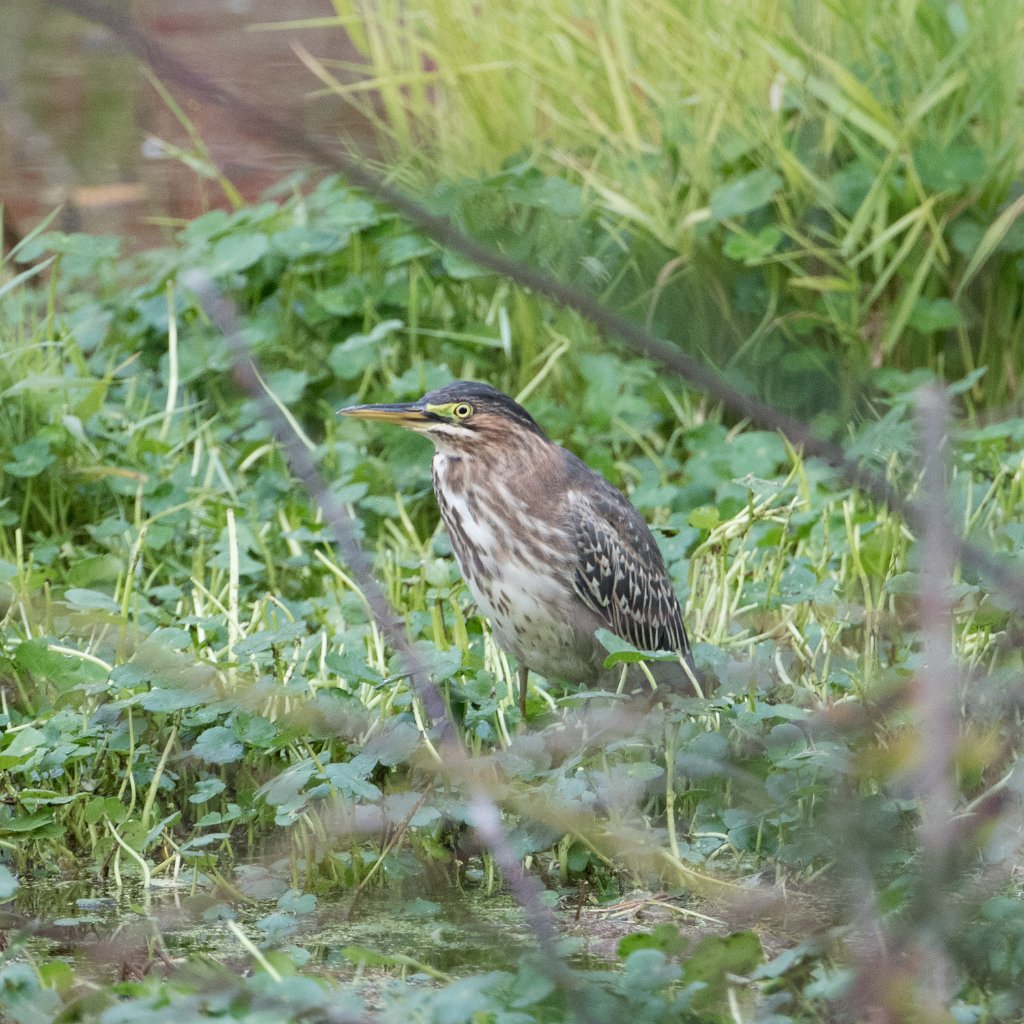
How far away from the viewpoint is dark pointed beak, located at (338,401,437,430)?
12.7 feet

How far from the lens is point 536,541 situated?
3891 mm

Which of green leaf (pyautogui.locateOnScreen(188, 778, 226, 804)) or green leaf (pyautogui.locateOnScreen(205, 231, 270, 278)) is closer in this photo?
green leaf (pyautogui.locateOnScreen(188, 778, 226, 804))

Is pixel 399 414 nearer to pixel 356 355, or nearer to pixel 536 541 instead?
pixel 536 541

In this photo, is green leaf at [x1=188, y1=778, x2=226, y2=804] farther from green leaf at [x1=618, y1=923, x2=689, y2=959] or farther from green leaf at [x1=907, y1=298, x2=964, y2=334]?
green leaf at [x1=907, y1=298, x2=964, y2=334]

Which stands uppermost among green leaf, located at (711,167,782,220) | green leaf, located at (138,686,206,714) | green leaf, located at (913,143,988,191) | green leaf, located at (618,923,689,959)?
green leaf, located at (913,143,988,191)

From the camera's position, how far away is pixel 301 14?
9.30 meters

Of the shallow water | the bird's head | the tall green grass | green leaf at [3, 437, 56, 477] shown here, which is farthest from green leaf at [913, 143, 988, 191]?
the shallow water

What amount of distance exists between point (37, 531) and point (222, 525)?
59 centimetres

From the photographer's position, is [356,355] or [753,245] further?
[356,355]

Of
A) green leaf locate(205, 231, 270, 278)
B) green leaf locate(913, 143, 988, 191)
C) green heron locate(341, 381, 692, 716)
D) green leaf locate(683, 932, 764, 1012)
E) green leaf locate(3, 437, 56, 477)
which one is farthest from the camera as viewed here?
green leaf locate(205, 231, 270, 278)

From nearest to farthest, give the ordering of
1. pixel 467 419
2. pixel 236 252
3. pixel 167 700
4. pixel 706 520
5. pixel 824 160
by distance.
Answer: pixel 167 700, pixel 467 419, pixel 706 520, pixel 824 160, pixel 236 252

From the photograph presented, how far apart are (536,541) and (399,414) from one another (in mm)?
460

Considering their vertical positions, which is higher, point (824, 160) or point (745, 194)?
point (824, 160)

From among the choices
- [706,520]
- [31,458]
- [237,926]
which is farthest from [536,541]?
[31,458]
